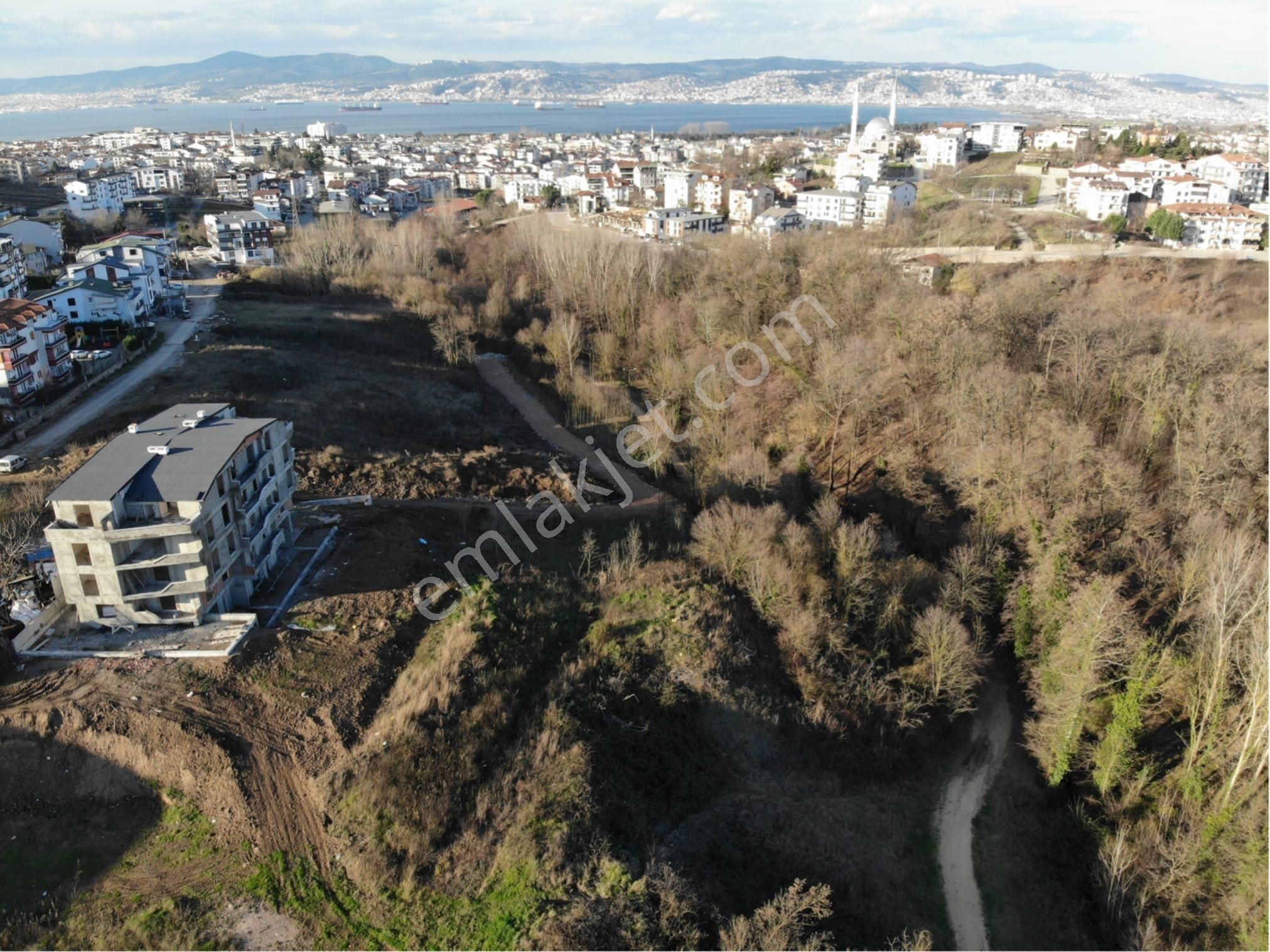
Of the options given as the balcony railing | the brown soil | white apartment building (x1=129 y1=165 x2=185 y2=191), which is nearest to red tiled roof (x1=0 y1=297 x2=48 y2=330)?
the balcony railing

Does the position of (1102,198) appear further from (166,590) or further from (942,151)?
(166,590)

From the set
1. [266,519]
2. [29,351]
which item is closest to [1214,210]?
[266,519]

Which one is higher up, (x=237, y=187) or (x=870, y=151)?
(x=870, y=151)

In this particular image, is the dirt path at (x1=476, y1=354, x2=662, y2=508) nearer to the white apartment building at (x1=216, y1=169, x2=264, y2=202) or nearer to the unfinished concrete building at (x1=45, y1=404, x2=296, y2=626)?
the unfinished concrete building at (x1=45, y1=404, x2=296, y2=626)

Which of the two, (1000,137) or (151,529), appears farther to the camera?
(1000,137)

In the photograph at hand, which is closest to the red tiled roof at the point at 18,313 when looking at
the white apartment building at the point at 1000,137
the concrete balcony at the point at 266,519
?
the concrete balcony at the point at 266,519

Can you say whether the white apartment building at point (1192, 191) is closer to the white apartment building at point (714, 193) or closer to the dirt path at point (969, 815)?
the white apartment building at point (714, 193)
